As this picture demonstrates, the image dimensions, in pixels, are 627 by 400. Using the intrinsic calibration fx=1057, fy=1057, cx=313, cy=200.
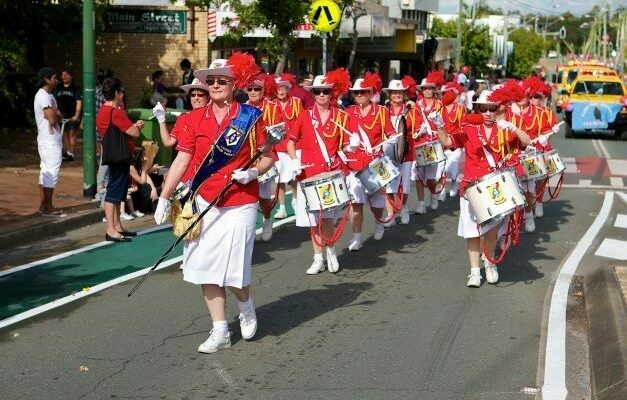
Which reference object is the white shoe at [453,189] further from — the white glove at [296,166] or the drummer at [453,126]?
the white glove at [296,166]

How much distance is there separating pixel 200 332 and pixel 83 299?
164 centimetres

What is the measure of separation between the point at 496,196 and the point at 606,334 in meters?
1.72

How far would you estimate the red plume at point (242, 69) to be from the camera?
23.6 ft

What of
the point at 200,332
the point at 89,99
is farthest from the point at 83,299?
the point at 89,99

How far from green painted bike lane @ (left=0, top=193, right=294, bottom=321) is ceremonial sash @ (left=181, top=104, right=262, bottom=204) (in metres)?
2.36

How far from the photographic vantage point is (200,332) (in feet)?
26.2

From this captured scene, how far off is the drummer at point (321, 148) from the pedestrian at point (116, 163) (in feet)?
7.95

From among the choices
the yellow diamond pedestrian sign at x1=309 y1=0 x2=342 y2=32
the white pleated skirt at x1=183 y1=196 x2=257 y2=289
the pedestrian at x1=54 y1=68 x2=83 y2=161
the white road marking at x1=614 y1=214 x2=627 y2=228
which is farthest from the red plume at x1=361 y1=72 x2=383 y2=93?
the pedestrian at x1=54 y1=68 x2=83 y2=161

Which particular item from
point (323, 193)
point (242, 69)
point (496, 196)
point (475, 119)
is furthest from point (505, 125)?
point (242, 69)

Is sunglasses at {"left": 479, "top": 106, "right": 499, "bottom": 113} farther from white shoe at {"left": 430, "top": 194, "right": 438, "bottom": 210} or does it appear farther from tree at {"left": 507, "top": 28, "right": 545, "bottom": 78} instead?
tree at {"left": 507, "top": 28, "right": 545, "bottom": 78}

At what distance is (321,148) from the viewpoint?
10219mm

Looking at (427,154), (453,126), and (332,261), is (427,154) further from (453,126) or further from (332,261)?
(332,261)

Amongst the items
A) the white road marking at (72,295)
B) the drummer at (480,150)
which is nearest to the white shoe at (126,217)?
the white road marking at (72,295)

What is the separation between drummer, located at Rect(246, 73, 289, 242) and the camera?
1188cm
